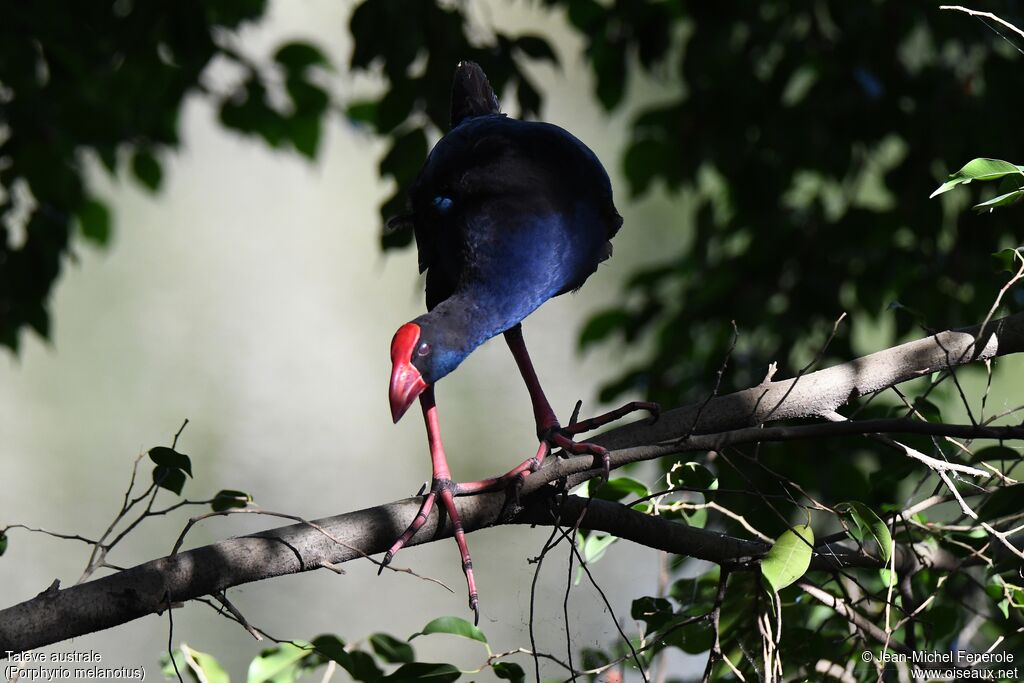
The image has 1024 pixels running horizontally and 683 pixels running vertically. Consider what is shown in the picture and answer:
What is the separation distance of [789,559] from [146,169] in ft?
9.41

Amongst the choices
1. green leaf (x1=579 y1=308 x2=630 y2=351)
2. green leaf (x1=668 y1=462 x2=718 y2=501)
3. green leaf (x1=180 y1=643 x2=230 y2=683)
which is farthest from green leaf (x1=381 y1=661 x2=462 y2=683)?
green leaf (x1=579 y1=308 x2=630 y2=351)

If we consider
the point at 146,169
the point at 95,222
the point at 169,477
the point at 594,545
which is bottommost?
the point at 594,545

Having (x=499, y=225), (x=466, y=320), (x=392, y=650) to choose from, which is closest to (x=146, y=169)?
(x=499, y=225)

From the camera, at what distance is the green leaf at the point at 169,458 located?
4.41 feet

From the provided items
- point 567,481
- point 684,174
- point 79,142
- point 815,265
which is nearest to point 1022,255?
point 567,481

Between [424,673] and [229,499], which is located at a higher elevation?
[229,499]

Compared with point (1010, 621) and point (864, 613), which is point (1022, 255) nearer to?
point (1010, 621)

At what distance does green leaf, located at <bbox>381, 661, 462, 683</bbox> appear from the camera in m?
1.25

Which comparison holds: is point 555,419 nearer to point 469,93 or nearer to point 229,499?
point 229,499

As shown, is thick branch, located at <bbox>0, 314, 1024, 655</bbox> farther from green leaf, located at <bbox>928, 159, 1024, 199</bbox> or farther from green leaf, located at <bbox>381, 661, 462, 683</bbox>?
green leaf, located at <bbox>928, 159, 1024, 199</bbox>

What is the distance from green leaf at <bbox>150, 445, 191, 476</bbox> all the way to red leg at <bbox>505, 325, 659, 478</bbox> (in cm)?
52

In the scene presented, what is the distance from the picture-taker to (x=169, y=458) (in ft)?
4.43

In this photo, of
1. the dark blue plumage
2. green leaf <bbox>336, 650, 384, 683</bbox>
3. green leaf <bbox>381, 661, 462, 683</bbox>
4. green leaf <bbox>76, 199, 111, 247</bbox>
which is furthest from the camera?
green leaf <bbox>76, 199, 111, 247</bbox>

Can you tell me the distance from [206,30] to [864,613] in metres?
1.97
